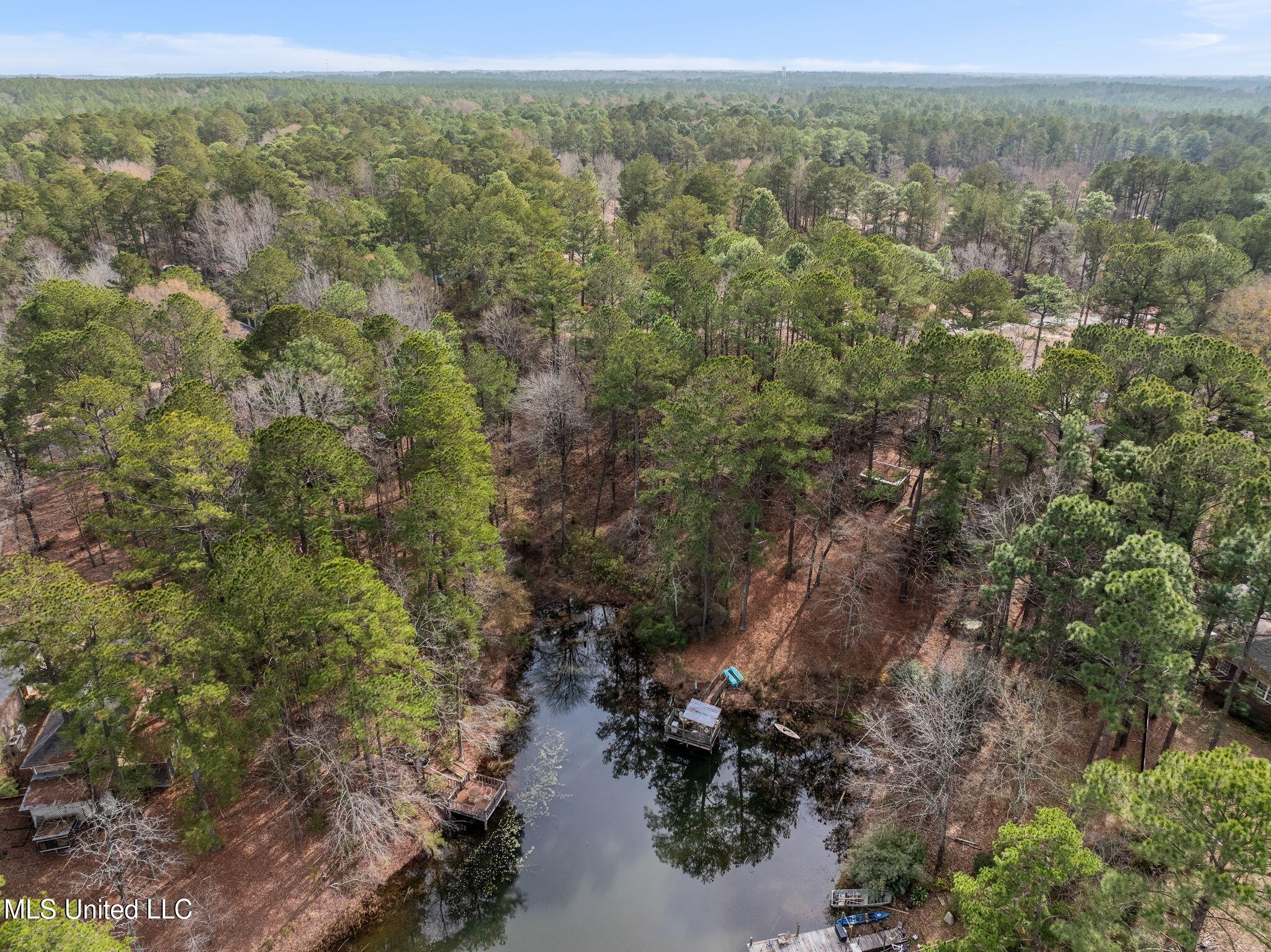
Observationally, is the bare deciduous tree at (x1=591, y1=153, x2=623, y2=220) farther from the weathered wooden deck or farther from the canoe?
the weathered wooden deck

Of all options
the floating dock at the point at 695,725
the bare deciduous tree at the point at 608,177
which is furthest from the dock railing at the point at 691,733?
the bare deciduous tree at the point at 608,177

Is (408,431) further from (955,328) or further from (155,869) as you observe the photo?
(955,328)

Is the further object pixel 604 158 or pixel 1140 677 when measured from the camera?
pixel 604 158

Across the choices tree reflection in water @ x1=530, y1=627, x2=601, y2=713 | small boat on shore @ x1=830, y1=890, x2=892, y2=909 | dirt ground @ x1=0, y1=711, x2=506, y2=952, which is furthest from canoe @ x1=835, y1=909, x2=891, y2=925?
tree reflection in water @ x1=530, y1=627, x2=601, y2=713

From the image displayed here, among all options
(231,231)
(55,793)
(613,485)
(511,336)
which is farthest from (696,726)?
(231,231)

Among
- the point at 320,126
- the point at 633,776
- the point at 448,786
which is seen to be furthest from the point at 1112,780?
the point at 320,126

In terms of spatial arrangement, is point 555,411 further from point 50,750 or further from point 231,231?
point 231,231

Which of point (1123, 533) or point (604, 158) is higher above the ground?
point (604, 158)
